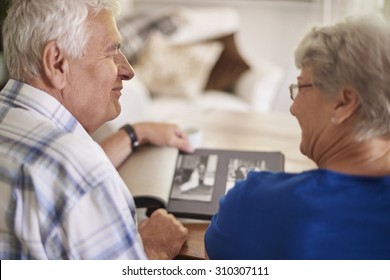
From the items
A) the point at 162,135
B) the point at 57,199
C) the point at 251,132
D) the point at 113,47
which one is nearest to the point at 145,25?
the point at 251,132

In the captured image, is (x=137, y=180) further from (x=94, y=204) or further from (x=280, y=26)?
(x=280, y=26)

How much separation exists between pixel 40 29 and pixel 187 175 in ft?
1.69

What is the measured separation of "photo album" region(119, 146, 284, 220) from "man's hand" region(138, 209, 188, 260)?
51mm

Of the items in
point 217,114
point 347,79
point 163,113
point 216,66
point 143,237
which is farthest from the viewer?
point 216,66

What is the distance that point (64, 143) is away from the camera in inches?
31.6

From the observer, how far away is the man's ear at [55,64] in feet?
2.86

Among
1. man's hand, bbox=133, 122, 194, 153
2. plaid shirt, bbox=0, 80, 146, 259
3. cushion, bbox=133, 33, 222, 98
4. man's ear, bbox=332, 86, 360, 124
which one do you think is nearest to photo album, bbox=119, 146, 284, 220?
man's hand, bbox=133, 122, 194, 153

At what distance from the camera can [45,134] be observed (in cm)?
81

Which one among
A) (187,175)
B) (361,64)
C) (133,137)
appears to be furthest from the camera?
(133,137)

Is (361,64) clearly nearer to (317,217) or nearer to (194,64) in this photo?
(317,217)

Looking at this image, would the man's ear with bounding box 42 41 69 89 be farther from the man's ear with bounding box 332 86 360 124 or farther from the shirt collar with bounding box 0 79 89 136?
the man's ear with bounding box 332 86 360 124

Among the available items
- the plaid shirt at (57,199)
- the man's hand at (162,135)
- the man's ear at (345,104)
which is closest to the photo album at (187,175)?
the man's hand at (162,135)
